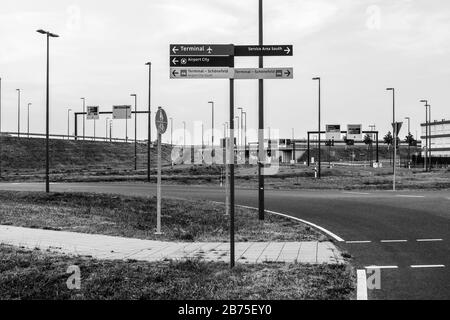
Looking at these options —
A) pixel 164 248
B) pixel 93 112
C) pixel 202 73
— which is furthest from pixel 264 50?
pixel 93 112

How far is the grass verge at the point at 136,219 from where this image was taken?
12159 millimetres

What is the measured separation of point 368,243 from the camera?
1076cm

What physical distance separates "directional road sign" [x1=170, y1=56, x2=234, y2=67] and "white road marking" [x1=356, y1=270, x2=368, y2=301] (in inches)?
143

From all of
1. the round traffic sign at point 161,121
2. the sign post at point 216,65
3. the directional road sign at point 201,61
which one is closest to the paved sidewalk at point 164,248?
the sign post at point 216,65

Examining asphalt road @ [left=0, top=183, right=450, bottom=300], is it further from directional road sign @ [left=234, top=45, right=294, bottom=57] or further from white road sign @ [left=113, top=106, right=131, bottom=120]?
white road sign @ [left=113, top=106, right=131, bottom=120]

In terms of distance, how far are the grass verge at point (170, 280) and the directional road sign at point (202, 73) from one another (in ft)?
9.44

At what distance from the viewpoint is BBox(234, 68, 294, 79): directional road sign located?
295 inches

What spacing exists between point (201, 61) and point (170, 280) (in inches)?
126

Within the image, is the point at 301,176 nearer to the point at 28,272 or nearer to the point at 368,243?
the point at 368,243

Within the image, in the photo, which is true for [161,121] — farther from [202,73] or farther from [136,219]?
[202,73]

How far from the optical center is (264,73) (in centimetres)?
762

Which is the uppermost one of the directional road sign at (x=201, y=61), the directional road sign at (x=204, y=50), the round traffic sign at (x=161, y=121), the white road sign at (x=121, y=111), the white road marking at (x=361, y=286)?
the white road sign at (x=121, y=111)

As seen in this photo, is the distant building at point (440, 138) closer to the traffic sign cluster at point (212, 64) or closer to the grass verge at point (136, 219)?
the grass verge at point (136, 219)
